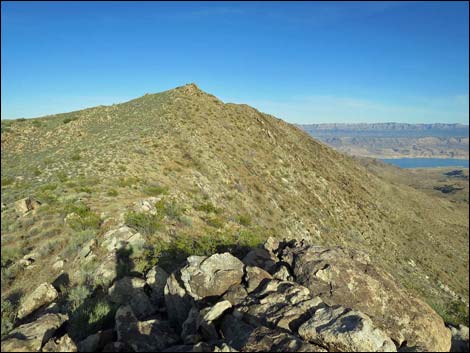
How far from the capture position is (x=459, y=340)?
1244 cm

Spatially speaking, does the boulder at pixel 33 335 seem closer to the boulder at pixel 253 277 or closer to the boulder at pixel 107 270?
the boulder at pixel 107 270

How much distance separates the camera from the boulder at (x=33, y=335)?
8208 millimetres

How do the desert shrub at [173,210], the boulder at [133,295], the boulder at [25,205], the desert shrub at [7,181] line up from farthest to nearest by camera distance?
the desert shrub at [7,181]
the desert shrub at [173,210]
the boulder at [25,205]
the boulder at [133,295]

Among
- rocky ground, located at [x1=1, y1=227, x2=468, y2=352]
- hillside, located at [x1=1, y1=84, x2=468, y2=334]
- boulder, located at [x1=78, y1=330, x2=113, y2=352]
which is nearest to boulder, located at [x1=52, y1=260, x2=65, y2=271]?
hillside, located at [x1=1, y1=84, x2=468, y2=334]

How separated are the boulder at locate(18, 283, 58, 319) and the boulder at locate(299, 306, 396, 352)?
1049 cm

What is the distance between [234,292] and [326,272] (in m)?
4.37

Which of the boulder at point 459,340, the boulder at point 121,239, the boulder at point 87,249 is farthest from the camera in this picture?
the boulder at point 121,239

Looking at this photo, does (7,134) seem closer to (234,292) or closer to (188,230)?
(188,230)

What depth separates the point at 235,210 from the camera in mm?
30188

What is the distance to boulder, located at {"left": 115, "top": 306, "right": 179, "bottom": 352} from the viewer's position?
9.02 metres

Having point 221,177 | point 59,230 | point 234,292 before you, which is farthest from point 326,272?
point 221,177

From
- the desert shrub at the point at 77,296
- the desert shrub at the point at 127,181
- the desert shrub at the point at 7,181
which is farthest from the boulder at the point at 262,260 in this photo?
the desert shrub at the point at 7,181

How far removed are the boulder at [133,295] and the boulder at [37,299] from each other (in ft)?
8.40

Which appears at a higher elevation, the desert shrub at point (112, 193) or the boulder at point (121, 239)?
the desert shrub at point (112, 193)
